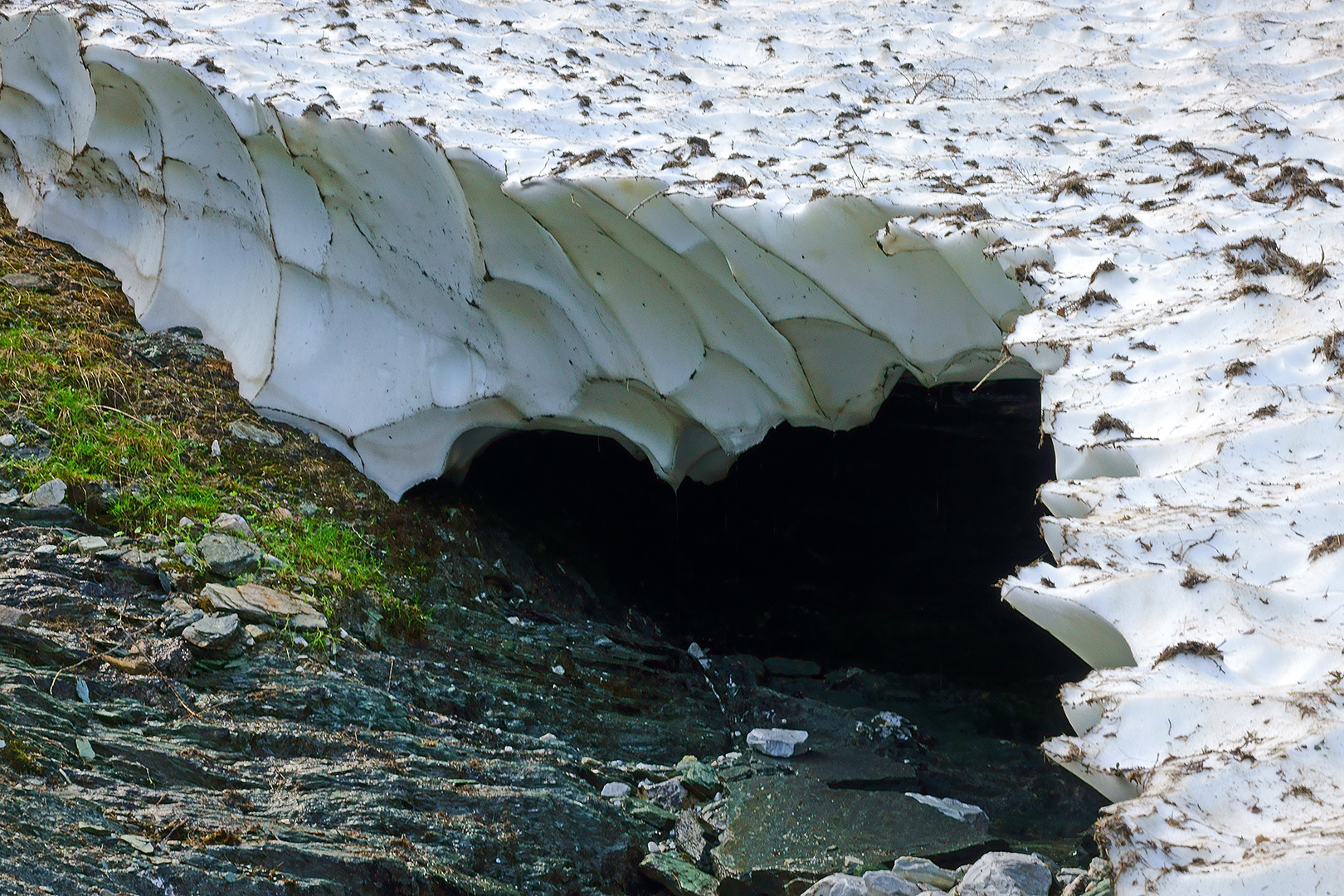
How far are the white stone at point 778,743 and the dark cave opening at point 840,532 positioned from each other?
1.43 metres

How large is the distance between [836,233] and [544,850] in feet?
8.34

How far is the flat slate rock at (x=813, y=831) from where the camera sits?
137 inches

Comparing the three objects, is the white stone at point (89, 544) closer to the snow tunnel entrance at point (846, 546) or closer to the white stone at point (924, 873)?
the snow tunnel entrance at point (846, 546)

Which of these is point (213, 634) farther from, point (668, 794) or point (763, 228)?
point (763, 228)

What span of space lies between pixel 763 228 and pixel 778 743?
2161 millimetres

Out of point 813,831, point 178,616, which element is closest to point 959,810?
point 813,831

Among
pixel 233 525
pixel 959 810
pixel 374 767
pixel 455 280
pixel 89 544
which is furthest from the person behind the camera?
pixel 455 280

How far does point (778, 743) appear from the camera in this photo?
4422 mm

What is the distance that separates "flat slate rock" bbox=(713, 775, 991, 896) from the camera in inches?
137

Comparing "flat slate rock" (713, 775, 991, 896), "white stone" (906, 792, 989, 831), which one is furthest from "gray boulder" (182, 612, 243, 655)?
"white stone" (906, 792, 989, 831)

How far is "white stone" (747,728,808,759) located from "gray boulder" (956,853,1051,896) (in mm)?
1288

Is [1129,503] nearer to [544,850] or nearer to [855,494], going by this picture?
[544,850]

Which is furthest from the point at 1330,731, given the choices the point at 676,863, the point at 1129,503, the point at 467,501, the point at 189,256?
the point at 189,256

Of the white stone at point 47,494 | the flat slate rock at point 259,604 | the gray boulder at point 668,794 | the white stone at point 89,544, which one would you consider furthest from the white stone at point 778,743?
the white stone at point 47,494
